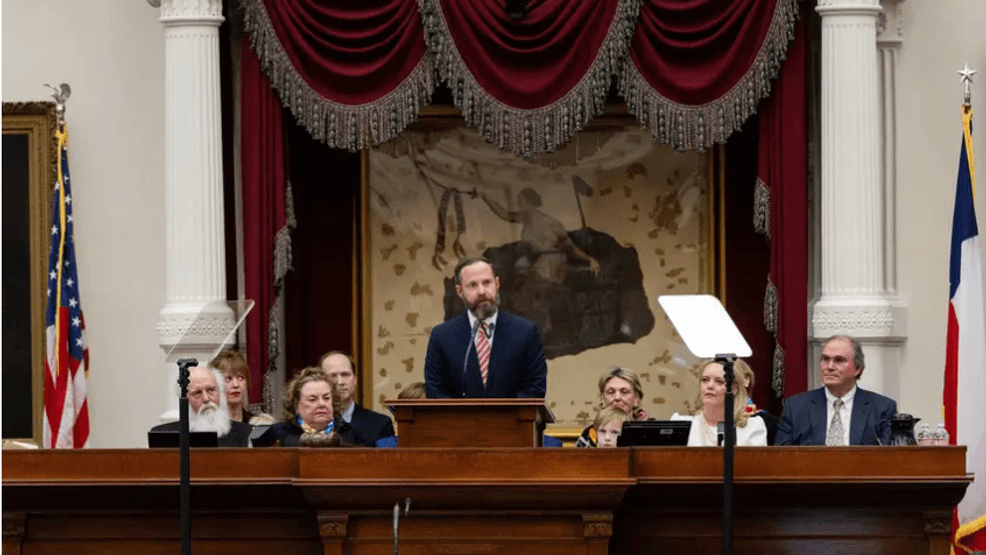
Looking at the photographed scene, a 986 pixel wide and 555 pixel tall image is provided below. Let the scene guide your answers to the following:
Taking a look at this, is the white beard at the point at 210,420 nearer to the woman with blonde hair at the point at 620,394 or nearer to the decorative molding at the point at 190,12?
the woman with blonde hair at the point at 620,394

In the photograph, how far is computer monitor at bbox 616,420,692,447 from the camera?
752cm

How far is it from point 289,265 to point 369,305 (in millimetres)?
919

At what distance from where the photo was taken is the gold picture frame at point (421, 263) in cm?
1101

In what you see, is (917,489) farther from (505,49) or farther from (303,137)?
(303,137)

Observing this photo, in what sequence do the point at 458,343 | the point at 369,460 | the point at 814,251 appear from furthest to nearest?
the point at 814,251, the point at 458,343, the point at 369,460

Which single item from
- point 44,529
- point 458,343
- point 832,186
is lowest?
point 44,529

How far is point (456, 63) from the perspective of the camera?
10.1 m

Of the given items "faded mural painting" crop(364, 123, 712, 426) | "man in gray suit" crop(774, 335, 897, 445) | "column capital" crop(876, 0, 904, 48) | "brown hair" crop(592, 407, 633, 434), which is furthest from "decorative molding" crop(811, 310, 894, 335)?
"brown hair" crop(592, 407, 633, 434)

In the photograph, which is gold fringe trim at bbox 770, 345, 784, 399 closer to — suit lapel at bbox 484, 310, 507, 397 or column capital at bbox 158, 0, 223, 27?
suit lapel at bbox 484, 310, 507, 397

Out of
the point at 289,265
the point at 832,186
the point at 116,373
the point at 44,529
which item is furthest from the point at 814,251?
the point at 44,529

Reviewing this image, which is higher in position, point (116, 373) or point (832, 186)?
point (832, 186)

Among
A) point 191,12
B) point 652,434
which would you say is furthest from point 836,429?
point 191,12

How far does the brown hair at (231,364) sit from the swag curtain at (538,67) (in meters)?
0.94

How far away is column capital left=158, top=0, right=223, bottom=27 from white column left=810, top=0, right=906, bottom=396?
3.21 metres
